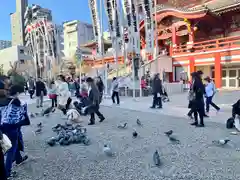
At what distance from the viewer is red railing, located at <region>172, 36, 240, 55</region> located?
55.2 feet

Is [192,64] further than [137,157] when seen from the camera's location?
Yes

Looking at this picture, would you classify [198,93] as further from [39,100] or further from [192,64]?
[192,64]

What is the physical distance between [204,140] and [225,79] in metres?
15.4

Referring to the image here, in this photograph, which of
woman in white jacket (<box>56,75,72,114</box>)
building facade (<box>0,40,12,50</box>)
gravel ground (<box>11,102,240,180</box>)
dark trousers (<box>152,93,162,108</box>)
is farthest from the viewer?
building facade (<box>0,40,12,50</box>)

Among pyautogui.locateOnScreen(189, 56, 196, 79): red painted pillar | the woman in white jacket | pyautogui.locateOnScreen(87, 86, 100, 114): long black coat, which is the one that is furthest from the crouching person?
pyautogui.locateOnScreen(189, 56, 196, 79): red painted pillar

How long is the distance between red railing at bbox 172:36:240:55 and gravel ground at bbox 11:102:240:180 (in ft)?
41.3

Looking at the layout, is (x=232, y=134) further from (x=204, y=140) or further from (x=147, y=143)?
(x=147, y=143)

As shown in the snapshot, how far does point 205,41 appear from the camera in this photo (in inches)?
727

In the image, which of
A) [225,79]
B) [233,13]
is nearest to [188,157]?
[225,79]

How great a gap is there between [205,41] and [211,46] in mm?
888

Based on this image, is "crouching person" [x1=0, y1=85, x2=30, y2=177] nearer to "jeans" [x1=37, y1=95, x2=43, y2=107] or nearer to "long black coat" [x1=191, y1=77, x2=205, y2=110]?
"long black coat" [x1=191, y1=77, x2=205, y2=110]

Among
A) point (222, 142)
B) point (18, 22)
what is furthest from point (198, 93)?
point (18, 22)

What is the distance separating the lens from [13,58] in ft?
196

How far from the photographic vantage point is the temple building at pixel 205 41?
17281 mm
